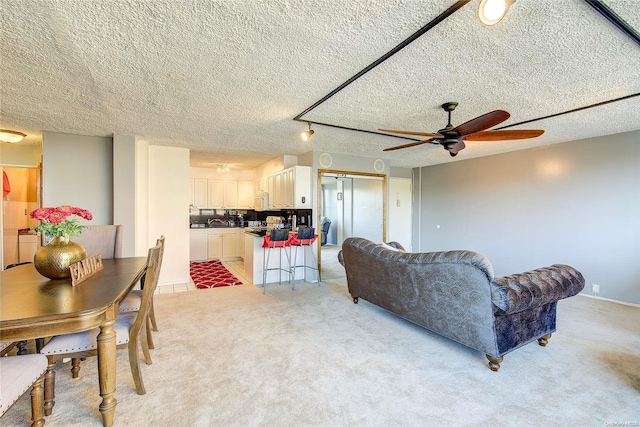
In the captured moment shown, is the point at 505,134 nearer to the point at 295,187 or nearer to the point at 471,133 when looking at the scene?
the point at 471,133

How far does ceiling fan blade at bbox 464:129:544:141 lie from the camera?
2657 millimetres

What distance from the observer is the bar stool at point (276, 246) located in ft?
15.4

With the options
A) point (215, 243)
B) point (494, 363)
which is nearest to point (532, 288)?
point (494, 363)

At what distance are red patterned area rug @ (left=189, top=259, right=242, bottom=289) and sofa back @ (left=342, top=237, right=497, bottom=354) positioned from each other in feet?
9.43

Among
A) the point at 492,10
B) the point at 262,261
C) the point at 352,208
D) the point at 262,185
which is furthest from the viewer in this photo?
the point at 262,185

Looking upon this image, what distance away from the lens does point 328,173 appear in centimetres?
550

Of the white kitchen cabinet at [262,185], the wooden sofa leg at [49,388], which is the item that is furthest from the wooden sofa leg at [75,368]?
the white kitchen cabinet at [262,185]

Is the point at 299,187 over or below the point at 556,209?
over

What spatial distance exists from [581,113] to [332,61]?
3.15m

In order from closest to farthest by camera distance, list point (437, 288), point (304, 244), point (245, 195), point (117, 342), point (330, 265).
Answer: point (117, 342) → point (437, 288) → point (304, 244) → point (330, 265) → point (245, 195)

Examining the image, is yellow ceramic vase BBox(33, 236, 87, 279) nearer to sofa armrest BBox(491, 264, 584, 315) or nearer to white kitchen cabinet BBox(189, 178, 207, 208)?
sofa armrest BBox(491, 264, 584, 315)

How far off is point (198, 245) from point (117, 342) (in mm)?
5356

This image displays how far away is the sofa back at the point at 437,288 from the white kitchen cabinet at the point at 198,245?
4878 millimetres

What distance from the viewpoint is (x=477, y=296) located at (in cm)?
237
